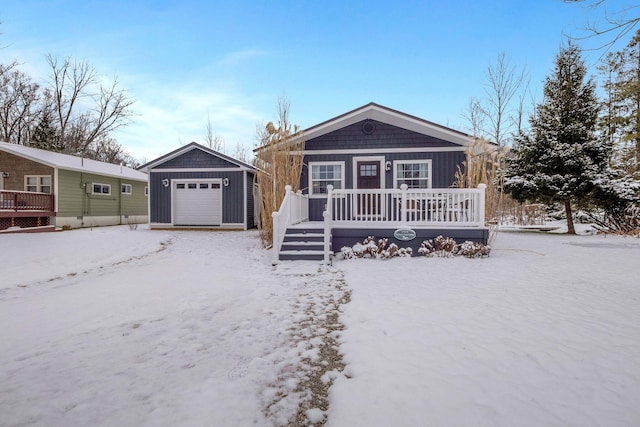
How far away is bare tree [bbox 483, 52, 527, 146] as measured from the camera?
18969mm

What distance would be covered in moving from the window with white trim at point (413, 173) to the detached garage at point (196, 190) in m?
7.05

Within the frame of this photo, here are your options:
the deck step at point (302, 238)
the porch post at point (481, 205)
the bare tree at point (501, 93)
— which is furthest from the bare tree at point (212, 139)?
the porch post at point (481, 205)

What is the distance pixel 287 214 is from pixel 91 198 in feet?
44.1

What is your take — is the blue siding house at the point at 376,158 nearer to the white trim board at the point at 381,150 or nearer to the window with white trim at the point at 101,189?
the white trim board at the point at 381,150

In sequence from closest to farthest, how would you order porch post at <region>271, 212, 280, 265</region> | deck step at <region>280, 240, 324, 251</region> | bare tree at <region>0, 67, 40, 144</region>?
porch post at <region>271, 212, 280, 265</region>
deck step at <region>280, 240, 324, 251</region>
bare tree at <region>0, 67, 40, 144</region>

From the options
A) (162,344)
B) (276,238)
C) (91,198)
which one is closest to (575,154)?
(276,238)

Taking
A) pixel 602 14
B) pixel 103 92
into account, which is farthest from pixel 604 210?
pixel 103 92

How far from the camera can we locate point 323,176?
427 inches

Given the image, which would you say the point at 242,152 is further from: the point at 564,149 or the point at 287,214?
the point at 564,149

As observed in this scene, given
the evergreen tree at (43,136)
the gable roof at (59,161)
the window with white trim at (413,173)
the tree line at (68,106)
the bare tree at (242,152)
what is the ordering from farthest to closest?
the bare tree at (242,152)
the tree line at (68,106)
the evergreen tree at (43,136)
the gable roof at (59,161)
the window with white trim at (413,173)

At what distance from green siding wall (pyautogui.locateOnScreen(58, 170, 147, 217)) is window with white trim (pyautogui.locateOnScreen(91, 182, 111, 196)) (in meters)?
0.11

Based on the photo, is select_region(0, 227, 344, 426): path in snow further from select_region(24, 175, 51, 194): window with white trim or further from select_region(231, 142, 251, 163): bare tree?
select_region(231, 142, 251, 163): bare tree

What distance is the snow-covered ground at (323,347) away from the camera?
2.05 meters

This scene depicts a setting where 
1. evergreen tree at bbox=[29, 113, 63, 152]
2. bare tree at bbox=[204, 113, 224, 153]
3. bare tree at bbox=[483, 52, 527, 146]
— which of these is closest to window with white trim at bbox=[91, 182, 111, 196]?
evergreen tree at bbox=[29, 113, 63, 152]
